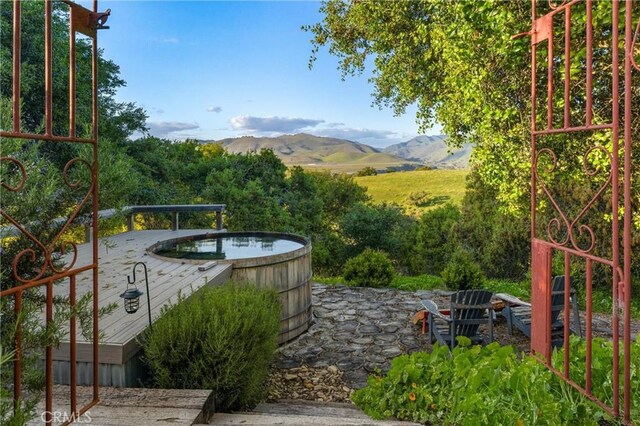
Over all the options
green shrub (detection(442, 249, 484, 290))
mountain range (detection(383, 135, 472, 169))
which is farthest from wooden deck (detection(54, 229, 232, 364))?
mountain range (detection(383, 135, 472, 169))

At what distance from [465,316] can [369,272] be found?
11.1 feet

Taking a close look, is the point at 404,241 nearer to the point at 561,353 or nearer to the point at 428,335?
the point at 428,335

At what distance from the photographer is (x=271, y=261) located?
5176mm

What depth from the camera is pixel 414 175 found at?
29.5m

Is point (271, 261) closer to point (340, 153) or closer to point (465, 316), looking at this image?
point (465, 316)

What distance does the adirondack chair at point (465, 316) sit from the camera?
4.93 meters

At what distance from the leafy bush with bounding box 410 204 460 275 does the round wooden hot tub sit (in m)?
7.41

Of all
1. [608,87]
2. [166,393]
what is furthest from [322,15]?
[166,393]

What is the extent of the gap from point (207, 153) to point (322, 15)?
25.3 ft

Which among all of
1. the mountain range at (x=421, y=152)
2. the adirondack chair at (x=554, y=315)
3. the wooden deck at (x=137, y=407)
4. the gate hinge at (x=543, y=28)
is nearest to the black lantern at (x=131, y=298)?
the wooden deck at (x=137, y=407)

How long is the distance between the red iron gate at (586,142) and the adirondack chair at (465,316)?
100cm

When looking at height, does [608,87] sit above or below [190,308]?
above

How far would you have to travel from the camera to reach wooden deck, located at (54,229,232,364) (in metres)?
2.92

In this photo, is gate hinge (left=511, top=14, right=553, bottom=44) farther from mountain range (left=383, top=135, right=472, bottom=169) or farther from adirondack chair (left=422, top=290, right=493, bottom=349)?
mountain range (left=383, top=135, right=472, bottom=169)
